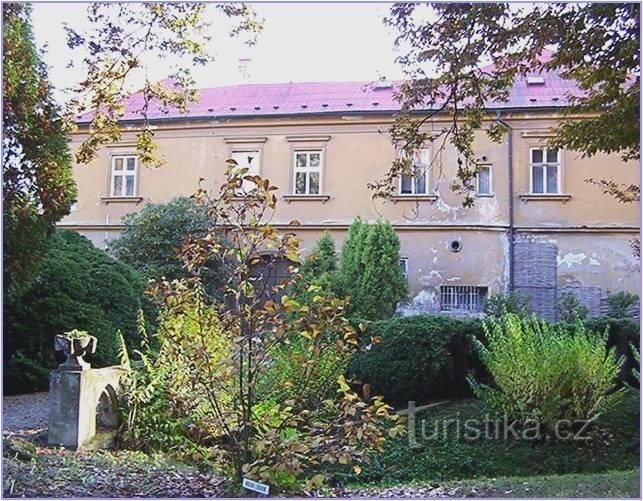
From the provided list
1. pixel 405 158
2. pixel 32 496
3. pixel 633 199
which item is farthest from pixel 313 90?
pixel 32 496

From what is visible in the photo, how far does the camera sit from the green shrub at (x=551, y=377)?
308 cm

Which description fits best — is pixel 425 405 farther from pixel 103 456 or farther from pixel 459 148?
pixel 103 456

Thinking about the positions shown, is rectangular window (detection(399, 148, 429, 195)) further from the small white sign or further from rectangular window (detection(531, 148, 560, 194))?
the small white sign

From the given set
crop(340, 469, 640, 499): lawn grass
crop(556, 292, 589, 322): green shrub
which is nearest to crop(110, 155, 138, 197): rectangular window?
crop(340, 469, 640, 499): lawn grass

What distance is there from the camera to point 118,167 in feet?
10.3

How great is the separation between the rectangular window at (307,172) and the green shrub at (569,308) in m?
1.48

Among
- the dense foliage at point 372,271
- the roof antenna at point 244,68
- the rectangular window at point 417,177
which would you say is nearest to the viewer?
the roof antenna at point 244,68

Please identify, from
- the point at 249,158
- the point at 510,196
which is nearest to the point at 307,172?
the point at 249,158

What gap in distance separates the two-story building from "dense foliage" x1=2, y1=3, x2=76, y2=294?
1.25ft

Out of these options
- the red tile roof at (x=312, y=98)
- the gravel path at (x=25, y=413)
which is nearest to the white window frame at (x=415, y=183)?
the red tile roof at (x=312, y=98)

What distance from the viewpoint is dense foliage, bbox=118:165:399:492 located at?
2.10 m

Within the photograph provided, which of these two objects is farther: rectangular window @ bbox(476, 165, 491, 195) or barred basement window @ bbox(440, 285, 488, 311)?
barred basement window @ bbox(440, 285, 488, 311)

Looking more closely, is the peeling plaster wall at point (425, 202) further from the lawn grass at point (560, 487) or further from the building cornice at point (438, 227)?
the lawn grass at point (560, 487)

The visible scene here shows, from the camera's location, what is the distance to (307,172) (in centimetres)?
348
